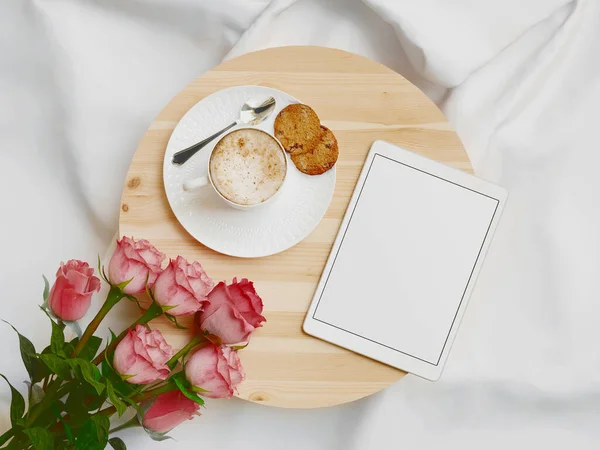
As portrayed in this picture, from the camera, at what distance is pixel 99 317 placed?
843mm

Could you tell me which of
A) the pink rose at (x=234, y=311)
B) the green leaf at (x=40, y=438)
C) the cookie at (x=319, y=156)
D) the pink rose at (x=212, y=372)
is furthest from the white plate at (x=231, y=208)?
the green leaf at (x=40, y=438)

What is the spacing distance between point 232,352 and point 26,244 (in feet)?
2.23

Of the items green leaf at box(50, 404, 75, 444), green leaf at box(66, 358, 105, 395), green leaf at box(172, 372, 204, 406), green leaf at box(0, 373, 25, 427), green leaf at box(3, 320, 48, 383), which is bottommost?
green leaf at box(0, 373, 25, 427)

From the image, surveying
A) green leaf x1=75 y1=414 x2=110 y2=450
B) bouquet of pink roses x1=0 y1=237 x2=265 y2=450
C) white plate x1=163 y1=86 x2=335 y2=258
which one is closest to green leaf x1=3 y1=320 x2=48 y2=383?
bouquet of pink roses x1=0 y1=237 x2=265 y2=450

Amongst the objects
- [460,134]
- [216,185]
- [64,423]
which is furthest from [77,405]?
[460,134]

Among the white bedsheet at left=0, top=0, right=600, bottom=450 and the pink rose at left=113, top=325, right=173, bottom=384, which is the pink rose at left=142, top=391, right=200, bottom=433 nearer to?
the pink rose at left=113, top=325, right=173, bottom=384

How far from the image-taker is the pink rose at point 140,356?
0.77 metres

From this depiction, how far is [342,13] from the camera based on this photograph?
1357 mm

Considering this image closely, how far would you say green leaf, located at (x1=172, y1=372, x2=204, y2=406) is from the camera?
0.80 metres

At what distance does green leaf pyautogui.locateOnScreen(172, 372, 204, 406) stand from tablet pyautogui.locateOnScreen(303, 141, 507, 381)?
34 centimetres

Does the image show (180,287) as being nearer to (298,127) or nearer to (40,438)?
(40,438)

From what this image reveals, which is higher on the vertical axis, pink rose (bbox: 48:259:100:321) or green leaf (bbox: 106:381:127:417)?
pink rose (bbox: 48:259:100:321)

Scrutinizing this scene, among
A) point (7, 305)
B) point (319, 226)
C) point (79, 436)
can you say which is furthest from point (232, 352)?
point (7, 305)

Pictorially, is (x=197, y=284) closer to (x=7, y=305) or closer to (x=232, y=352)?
(x=232, y=352)
